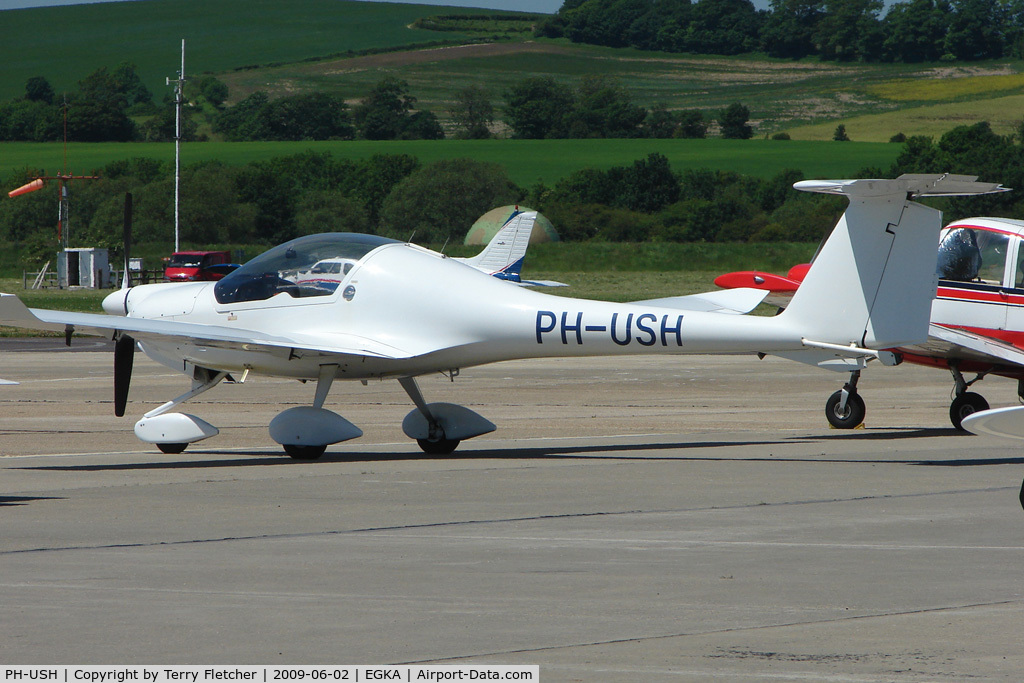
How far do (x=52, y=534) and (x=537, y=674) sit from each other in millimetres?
4506

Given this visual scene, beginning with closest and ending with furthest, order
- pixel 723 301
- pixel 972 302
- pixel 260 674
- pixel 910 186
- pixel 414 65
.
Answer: pixel 260 674 < pixel 910 186 < pixel 723 301 < pixel 972 302 < pixel 414 65

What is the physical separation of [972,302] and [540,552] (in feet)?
29.0

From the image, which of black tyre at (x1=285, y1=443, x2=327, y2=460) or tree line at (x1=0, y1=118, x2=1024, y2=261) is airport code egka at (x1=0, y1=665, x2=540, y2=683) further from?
tree line at (x1=0, y1=118, x2=1024, y2=261)

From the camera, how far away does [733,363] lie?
2755 cm

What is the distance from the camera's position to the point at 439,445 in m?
13.2

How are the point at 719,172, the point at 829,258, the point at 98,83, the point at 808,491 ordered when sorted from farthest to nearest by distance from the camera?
the point at 98,83 → the point at 719,172 → the point at 829,258 → the point at 808,491

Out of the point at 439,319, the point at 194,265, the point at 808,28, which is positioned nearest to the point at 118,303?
the point at 439,319

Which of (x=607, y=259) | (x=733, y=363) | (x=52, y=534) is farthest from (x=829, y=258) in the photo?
(x=607, y=259)

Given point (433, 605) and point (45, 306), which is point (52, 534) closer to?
point (433, 605)

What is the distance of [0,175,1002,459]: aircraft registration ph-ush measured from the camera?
11.6 metres

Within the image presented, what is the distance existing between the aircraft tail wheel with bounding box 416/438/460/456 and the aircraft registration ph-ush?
0.04 feet

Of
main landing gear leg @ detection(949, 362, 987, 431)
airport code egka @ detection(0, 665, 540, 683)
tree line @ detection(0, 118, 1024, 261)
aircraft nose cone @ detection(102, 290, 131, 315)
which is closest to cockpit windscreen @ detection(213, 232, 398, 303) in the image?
aircraft nose cone @ detection(102, 290, 131, 315)

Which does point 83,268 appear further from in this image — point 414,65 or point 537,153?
point 414,65

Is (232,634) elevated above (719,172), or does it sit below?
above
